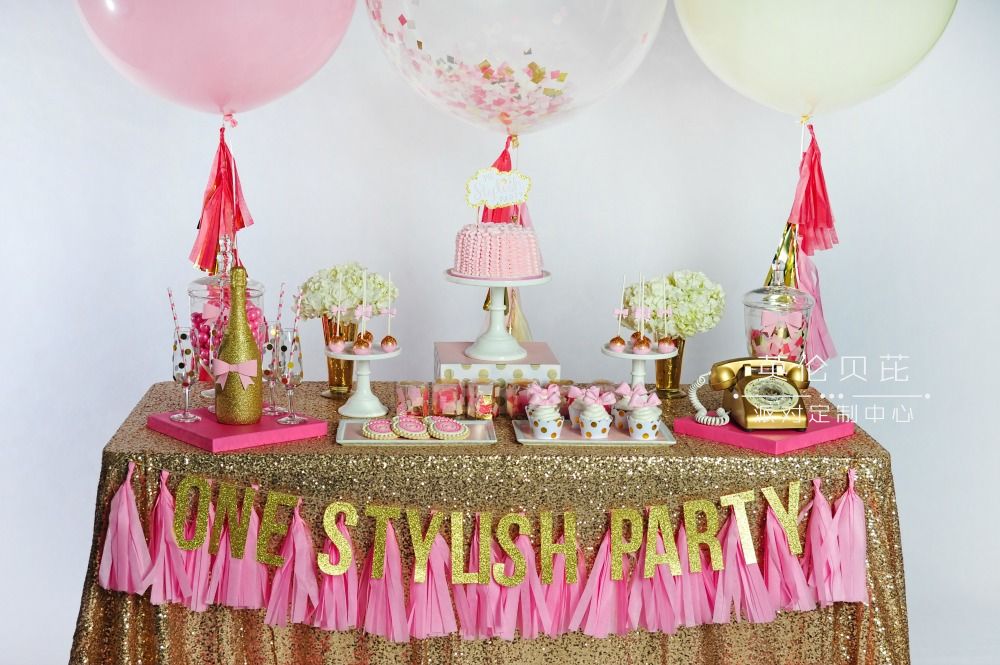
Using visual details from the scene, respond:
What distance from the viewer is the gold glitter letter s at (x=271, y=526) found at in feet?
7.24

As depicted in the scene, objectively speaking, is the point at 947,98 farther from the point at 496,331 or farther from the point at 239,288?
the point at 239,288

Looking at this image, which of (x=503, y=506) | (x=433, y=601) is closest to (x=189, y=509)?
(x=433, y=601)

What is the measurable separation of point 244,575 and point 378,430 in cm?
38

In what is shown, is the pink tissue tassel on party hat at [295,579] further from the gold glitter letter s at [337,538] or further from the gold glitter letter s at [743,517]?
the gold glitter letter s at [743,517]


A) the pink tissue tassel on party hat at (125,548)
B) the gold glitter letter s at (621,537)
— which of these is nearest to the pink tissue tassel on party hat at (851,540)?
the gold glitter letter s at (621,537)

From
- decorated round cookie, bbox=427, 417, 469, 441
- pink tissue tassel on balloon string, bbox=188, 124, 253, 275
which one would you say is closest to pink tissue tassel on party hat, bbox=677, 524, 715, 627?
decorated round cookie, bbox=427, 417, 469, 441

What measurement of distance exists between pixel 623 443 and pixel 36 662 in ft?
6.37

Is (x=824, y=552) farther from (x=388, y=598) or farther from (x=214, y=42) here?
(x=214, y=42)

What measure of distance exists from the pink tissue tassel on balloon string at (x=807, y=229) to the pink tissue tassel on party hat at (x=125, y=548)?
151cm

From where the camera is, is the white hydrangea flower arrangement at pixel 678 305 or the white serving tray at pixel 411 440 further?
the white hydrangea flower arrangement at pixel 678 305

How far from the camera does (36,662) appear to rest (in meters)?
3.24

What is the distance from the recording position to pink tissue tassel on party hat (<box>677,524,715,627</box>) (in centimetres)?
226

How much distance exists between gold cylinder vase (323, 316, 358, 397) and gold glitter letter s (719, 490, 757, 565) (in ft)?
2.91

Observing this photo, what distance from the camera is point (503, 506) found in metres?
2.25
